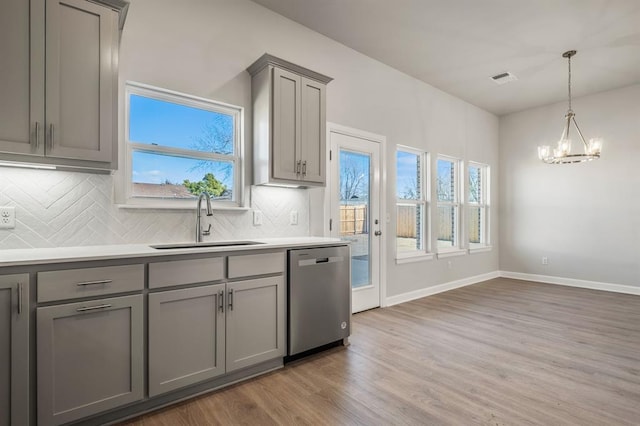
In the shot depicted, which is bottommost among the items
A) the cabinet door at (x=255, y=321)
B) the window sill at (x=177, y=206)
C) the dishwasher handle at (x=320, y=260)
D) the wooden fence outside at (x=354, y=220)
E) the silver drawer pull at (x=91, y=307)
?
the cabinet door at (x=255, y=321)

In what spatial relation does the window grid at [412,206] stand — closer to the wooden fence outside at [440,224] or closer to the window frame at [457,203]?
the wooden fence outside at [440,224]

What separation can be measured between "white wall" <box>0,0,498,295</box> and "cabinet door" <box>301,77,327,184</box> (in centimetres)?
39

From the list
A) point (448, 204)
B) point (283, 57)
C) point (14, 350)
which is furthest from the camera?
point (448, 204)

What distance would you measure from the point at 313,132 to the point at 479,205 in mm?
4421

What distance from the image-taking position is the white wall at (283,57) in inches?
99.8

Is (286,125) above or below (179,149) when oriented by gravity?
above

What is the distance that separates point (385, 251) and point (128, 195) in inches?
116

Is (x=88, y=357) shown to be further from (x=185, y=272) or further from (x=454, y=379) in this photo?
(x=454, y=379)

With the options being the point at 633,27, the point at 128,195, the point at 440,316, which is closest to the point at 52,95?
the point at 128,195

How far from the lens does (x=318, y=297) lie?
2762 millimetres

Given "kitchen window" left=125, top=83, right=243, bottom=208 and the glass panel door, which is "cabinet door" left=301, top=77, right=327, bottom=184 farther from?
the glass panel door

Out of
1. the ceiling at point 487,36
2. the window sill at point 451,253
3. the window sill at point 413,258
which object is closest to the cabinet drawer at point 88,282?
the ceiling at point 487,36

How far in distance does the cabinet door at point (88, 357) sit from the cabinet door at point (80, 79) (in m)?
0.91

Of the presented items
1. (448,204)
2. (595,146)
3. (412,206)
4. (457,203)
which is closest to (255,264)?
(412,206)
